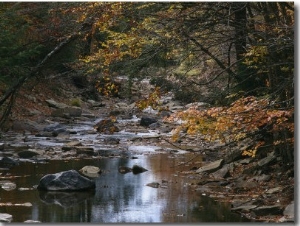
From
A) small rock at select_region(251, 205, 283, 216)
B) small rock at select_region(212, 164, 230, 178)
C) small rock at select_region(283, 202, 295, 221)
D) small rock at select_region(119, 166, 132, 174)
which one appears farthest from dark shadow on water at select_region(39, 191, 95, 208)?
small rock at select_region(283, 202, 295, 221)

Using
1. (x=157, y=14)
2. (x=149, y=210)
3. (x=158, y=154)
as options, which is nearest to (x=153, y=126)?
(x=158, y=154)

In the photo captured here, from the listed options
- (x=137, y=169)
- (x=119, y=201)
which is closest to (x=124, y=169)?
(x=137, y=169)

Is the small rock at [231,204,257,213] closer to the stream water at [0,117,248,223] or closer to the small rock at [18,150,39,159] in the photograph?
the stream water at [0,117,248,223]

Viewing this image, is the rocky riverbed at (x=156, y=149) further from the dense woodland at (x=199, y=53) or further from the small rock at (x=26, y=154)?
the dense woodland at (x=199, y=53)

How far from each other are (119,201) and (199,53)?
3590 millimetres

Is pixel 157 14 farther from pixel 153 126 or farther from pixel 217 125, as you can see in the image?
pixel 153 126

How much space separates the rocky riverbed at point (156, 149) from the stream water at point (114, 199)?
33 centimetres

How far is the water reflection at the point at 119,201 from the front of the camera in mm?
7414

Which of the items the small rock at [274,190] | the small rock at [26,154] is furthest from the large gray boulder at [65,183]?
the small rock at [26,154]

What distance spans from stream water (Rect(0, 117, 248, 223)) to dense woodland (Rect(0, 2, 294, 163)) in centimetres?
103

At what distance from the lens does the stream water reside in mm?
7438

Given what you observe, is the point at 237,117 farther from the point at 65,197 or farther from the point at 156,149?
the point at 156,149

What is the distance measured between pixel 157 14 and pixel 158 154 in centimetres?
476

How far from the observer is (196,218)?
293 inches
